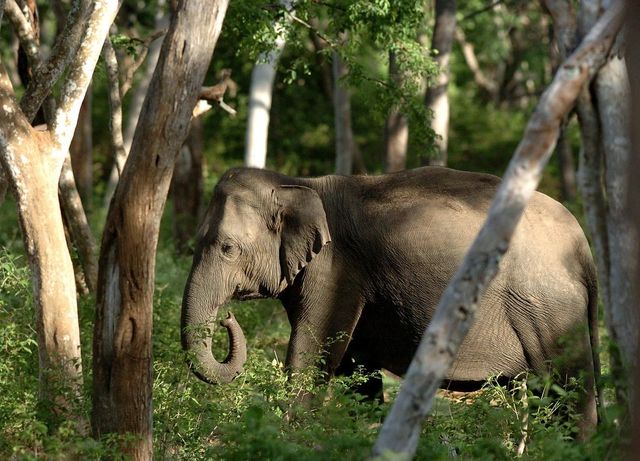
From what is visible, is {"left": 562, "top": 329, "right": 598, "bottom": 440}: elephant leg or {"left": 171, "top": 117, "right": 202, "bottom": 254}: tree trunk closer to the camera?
{"left": 562, "top": 329, "right": 598, "bottom": 440}: elephant leg

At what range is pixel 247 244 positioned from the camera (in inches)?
384

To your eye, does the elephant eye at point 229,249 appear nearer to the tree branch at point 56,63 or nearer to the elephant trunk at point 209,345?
the elephant trunk at point 209,345

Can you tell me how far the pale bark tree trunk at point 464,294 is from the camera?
5.86 metres

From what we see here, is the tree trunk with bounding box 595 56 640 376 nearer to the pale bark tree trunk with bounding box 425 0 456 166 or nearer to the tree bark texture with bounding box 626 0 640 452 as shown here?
the tree bark texture with bounding box 626 0 640 452

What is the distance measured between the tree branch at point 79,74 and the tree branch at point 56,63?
339mm

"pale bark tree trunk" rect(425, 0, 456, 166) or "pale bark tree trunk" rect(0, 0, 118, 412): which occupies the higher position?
"pale bark tree trunk" rect(425, 0, 456, 166)

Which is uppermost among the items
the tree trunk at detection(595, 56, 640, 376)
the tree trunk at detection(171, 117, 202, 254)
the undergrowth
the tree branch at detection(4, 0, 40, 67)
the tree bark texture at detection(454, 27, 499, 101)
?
the tree bark texture at detection(454, 27, 499, 101)

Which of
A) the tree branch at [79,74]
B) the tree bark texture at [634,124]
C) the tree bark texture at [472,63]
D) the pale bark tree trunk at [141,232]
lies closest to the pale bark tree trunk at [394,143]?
the tree branch at [79,74]

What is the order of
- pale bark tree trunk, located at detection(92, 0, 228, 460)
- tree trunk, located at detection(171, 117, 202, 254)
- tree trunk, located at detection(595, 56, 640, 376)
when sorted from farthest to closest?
tree trunk, located at detection(171, 117, 202, 254), pale bark tree trunk, located at detection(92, 0, 228, 460), tree trunk, located at detection(595, 56, 640, 376)

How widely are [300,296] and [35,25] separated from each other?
3.64 metres

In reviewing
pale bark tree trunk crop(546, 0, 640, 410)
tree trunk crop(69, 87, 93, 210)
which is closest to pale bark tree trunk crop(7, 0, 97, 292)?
pale bark tree trunk crop(546, 0, 640, 410)

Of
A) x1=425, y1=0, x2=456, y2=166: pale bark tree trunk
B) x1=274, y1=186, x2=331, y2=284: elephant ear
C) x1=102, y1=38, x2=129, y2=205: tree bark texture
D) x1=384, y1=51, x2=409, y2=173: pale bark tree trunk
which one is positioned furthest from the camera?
x1=384, y1=51, x2=409, y2=173: pale bark tree trunk

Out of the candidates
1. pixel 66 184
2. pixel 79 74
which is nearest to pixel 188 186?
pixel 66 184

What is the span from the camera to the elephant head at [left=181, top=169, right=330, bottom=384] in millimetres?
9586
